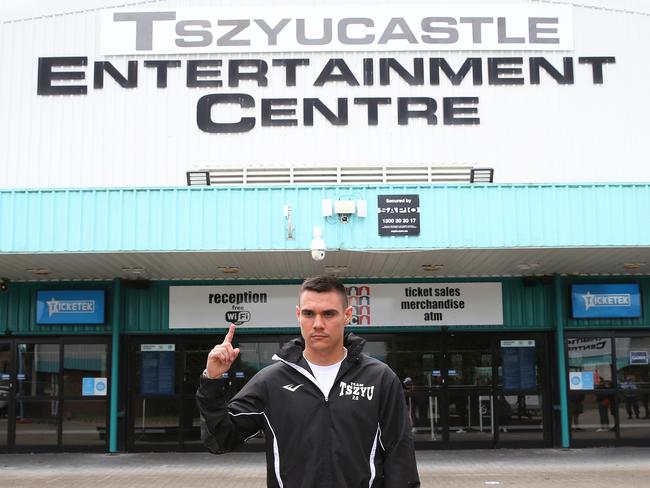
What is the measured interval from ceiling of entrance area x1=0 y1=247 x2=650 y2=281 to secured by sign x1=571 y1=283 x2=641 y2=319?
29 centimetres

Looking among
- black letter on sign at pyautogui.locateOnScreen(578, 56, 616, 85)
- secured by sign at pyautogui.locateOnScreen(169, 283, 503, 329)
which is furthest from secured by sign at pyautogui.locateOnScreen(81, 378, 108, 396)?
black letter on sign at pyautogui.locateOnScreen(578, 56, 616, 85)

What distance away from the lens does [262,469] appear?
10.9 meters

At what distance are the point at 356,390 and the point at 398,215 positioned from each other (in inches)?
259

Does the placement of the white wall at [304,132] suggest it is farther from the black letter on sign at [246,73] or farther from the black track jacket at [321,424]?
the black track jacket at [321,424]

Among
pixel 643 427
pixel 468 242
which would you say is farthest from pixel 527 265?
pixel 643 427

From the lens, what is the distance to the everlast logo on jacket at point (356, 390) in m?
3.23

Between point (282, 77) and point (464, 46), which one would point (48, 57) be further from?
→ point (464, 46)

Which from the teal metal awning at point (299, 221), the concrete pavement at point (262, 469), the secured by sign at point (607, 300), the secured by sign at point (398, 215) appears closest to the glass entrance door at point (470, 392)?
the concrete pavement at point (262, 469)

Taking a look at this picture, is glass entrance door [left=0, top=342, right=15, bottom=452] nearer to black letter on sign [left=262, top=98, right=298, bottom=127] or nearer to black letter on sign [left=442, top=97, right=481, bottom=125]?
black letter on sign [left=262, top=98, right=298, bottom=127]

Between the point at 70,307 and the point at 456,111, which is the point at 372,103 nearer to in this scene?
the point at 456,111

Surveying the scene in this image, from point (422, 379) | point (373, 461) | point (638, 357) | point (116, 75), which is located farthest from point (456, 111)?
point (373, 461)

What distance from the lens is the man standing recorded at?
3119mm

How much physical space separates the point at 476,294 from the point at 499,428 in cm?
225

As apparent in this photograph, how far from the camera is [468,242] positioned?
31.8 ft
